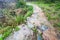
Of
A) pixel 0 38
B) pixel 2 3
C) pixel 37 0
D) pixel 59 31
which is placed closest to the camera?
pixel 0 38

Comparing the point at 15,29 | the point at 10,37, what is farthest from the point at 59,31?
the point at 10,37

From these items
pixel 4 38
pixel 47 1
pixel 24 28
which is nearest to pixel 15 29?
pixel 24 28

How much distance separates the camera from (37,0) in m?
17.8

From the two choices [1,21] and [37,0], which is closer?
[1,21]

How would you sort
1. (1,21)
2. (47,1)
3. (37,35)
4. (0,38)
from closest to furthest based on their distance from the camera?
(0,38) < (37,35) < (1,21) < (47,1)

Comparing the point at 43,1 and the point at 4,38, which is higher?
the point at 4,38

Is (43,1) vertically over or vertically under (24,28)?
under

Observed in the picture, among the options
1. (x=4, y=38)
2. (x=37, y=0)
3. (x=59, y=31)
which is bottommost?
(x=37, y=0)

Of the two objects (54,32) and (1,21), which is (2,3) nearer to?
(1,21)

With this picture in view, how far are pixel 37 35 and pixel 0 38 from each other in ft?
5.31

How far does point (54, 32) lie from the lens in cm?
759

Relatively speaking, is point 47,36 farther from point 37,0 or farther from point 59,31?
point 37,0

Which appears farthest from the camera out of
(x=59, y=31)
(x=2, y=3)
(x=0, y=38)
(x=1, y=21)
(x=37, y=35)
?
(x=2, y=3)

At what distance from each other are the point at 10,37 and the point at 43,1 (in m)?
11.2
